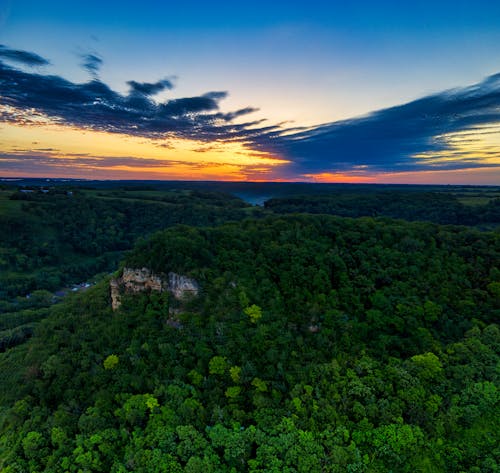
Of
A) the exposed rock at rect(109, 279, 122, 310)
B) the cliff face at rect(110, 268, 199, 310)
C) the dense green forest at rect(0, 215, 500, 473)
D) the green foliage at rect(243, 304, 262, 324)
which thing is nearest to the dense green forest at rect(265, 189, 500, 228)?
the dense green forest at rect(0, 215, 500, 473)

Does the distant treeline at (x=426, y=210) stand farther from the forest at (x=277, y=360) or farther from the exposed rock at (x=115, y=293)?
the exposed rock at (x=115, y=293)

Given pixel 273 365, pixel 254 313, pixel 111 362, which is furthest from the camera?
pixel 254 313

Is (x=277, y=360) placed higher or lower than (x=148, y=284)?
lower

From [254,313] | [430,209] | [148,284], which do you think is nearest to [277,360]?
[254,313]

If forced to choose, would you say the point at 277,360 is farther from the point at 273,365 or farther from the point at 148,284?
the point at 148,284

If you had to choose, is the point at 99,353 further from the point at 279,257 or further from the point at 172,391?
the point at 279,257
